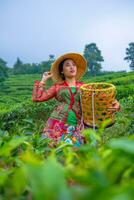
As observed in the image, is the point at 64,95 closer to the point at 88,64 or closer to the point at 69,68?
→ the point at 69,68

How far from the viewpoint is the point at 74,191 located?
0.57m

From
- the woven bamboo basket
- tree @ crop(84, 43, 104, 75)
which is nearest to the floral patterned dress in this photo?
the woven bamboo basket

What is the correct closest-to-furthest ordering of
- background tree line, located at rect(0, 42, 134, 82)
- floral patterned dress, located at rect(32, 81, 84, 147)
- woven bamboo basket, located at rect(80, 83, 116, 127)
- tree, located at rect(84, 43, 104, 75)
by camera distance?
woven bamboo basket, located at rect(80, 83, 116, 127), floral patterned dress, located at rect(32, 81, 84, 147), background tree line, located at rect(0, 42, 134, 82), tree, located at rect(84, 43, 104, 75)

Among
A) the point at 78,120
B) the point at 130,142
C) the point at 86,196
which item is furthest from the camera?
the point at 78,120

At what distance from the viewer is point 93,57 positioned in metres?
53.8

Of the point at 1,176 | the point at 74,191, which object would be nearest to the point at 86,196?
the point at 74,191

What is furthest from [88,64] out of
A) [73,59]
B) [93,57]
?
[73,59]

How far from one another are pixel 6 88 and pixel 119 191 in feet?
113

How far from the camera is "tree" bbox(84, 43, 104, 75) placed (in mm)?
49969

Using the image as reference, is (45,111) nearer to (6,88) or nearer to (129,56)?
(6,88)

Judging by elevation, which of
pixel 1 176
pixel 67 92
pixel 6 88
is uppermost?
pixel 1 176

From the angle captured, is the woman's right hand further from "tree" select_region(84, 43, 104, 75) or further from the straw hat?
"tree" select_region(84, 43, 104, 75)

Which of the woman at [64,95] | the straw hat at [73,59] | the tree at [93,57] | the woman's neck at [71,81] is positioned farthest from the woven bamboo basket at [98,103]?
the tree at [93,57]

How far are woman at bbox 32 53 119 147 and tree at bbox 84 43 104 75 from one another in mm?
43112
